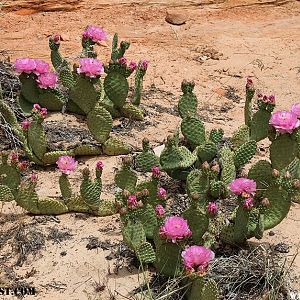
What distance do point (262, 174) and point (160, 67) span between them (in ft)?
7.82

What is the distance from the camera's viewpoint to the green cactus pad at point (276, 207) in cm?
394

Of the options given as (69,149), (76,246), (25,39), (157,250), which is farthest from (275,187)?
(25,39)

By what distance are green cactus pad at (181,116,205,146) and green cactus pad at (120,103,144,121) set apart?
69 centimetres

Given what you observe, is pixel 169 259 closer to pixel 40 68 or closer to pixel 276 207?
pixel 276 207

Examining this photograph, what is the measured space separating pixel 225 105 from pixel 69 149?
55.2 inches

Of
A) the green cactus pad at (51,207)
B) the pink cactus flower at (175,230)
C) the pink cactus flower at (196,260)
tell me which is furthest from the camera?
the green cactus pad at (51,207)

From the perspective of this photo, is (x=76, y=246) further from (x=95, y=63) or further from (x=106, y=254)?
(x=95, y=63)

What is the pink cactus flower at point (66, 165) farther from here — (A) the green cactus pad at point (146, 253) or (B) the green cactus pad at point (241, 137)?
(B) the green cactus pad at point (241, 137)

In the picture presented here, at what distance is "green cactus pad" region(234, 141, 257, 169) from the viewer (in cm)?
456

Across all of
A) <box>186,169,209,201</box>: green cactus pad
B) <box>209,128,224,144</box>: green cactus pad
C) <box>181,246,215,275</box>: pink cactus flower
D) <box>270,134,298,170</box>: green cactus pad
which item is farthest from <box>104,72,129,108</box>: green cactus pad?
<box>181,246,215,275</box>: pink cactus flower

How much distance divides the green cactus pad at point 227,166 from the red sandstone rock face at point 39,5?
336 centimetres

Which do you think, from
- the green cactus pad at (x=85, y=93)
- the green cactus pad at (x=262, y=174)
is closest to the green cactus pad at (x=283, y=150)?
the green cactus pad at (x=262, y=174)

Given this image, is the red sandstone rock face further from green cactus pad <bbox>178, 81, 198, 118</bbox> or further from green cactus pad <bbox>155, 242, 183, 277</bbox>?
green cactus pad <bbox>155, 242, 183, 277</bbox>

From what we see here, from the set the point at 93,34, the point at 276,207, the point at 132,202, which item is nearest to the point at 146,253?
the point at 132,202
